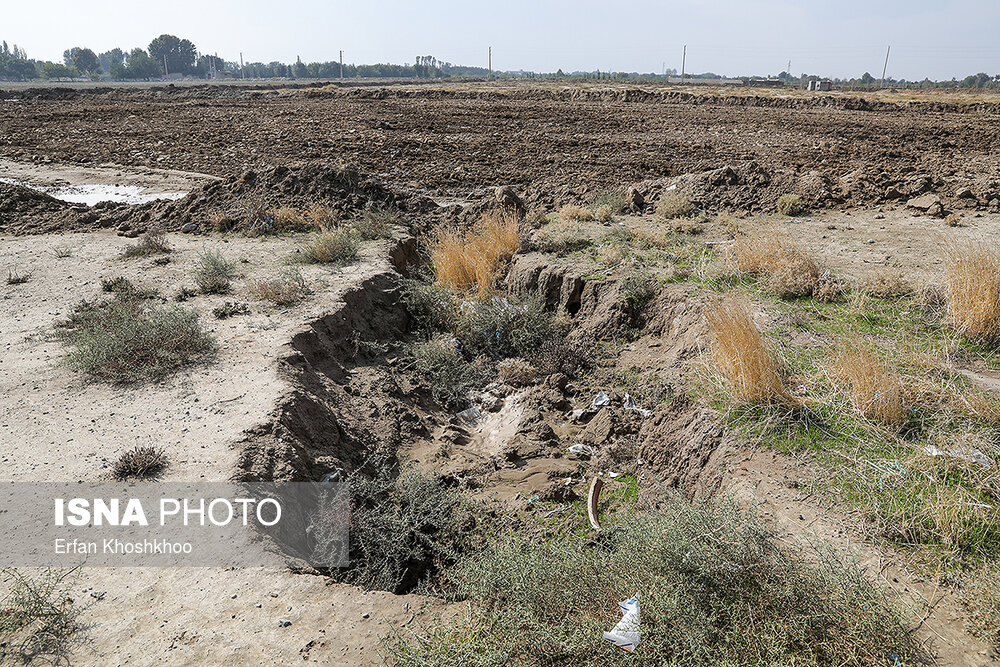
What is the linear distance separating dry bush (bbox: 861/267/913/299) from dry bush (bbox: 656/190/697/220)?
11.7 ft

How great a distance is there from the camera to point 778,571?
2.76 m

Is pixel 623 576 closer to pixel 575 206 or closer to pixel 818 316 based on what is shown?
pixel 818 316

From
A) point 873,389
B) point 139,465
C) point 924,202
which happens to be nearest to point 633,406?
point 873,389

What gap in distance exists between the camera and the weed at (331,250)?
27.2ft

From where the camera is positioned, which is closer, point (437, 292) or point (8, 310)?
point (8, 310)

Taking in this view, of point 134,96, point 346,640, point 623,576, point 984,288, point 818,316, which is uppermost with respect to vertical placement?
point 134,96

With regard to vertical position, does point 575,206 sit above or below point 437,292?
above

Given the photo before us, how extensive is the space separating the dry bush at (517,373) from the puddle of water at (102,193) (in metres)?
10.0

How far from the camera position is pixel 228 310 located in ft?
21.8

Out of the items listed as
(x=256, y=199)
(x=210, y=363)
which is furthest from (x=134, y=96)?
(x=210, y=363)

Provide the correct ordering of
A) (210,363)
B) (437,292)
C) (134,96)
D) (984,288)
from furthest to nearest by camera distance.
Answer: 1. (134,96)
2. (437,292)
3. (210,363)
4. (984,288)

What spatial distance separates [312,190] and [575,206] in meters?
4.70

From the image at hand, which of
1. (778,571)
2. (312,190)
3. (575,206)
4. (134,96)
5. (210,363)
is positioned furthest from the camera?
(134,96)

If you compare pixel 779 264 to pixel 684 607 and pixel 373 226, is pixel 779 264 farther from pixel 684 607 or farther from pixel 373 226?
pixel 373 226
